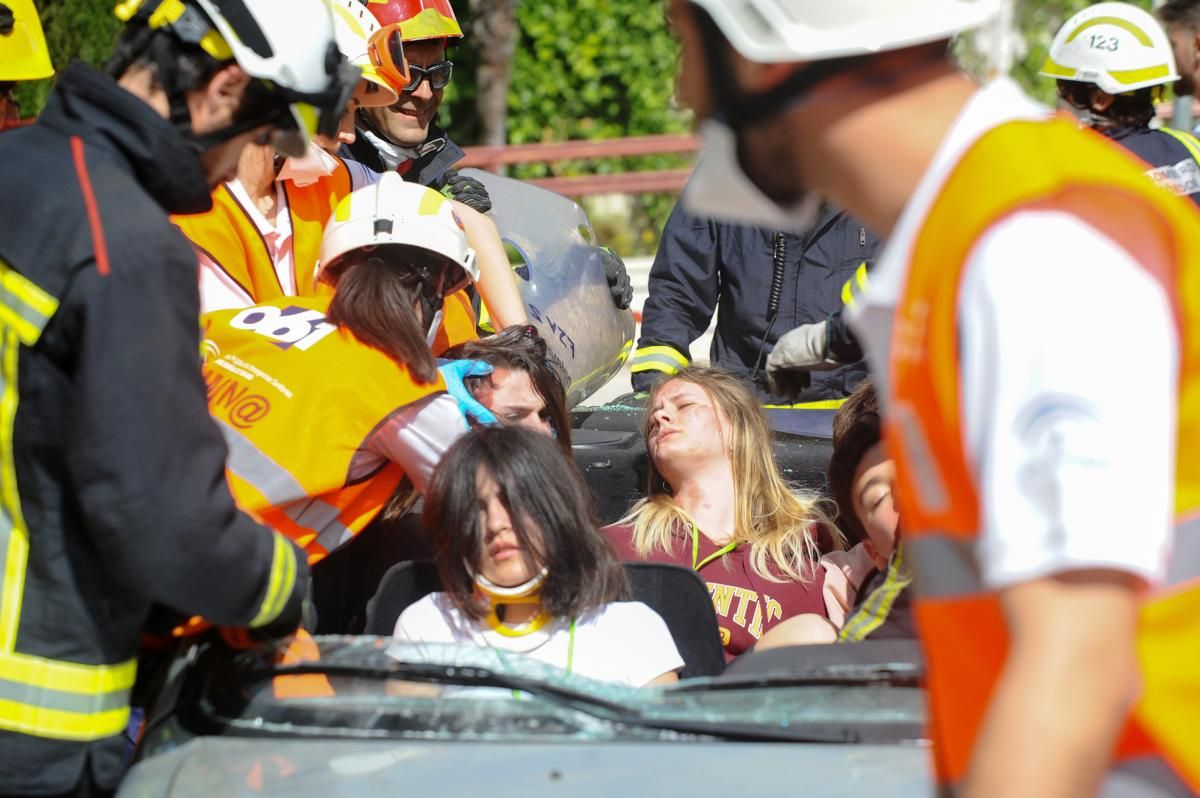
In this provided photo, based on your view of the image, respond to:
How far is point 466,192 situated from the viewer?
4320mm

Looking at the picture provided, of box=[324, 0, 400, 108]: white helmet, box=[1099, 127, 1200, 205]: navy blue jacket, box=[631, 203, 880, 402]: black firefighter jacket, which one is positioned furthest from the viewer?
box=[1099, 127, 1200, 205]: navy blue jacket

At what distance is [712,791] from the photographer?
6.15ft

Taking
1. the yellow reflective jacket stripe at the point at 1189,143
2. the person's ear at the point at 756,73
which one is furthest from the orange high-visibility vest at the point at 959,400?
the yellow reflective jacket stripe at the point at 1189,143

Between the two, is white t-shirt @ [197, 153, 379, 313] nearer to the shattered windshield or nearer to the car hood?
the shattered windshield

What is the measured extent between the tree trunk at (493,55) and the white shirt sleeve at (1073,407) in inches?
481

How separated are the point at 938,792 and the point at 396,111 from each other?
3369mm

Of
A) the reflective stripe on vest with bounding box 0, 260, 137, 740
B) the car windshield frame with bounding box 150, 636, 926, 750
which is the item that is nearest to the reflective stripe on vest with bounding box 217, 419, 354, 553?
the car windshield frame with bounding box 150, 636, 926, 750

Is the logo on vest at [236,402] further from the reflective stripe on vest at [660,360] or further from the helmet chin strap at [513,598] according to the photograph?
the reflective stripe on vest at [660,360]

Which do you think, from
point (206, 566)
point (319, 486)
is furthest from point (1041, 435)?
point (319, 486)

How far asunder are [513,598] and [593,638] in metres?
0.16

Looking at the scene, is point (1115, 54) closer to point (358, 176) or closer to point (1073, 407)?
point (358, 176)

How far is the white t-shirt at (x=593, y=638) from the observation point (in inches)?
109

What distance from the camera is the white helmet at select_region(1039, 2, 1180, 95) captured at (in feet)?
17.5

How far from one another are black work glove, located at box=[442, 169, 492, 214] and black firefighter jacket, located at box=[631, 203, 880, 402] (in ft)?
2.04
